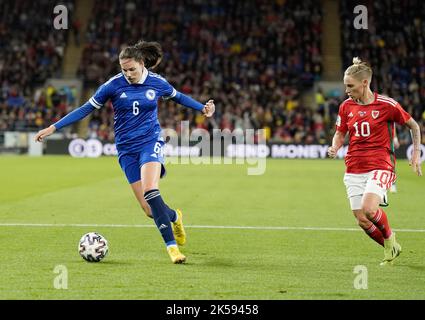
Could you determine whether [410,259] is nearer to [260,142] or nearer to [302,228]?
[302,228]

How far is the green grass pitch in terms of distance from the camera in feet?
23.3

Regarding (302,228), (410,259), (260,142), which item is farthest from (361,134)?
(260,142)

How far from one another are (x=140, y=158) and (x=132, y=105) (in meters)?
0.60

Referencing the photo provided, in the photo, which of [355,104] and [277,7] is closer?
[355,104]

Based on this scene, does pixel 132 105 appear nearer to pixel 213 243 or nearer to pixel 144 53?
pixel 144 53

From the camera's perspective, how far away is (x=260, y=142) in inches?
1357

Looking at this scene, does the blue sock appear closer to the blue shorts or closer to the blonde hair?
the blue shorts

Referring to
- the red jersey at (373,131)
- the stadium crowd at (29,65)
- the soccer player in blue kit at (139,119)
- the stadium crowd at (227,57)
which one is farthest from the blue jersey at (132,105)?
the stadium crowd at (29,65)

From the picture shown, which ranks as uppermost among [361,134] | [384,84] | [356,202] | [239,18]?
[239,18]

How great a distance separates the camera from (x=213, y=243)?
33.7 ft

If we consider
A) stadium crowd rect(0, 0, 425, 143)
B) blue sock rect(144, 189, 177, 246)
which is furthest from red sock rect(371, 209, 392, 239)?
stadium crowd rect(0, 0, 425, 143)

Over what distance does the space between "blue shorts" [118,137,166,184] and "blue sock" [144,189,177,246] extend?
0.41 meters

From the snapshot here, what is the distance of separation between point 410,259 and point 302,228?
3.05 m

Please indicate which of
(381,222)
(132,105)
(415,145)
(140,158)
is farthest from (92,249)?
(415,145)
